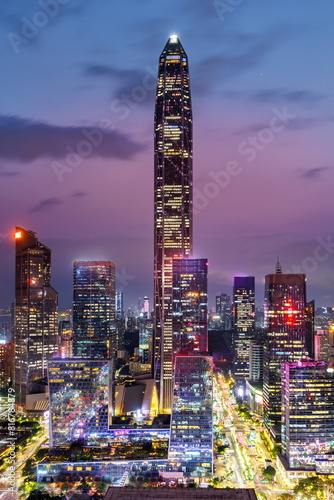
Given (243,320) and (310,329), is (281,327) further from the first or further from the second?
(243,320)

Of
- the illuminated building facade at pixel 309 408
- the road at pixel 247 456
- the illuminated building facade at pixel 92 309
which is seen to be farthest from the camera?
the illuminated building facade at pixel 92 309

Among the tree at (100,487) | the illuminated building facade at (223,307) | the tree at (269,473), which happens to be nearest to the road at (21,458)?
the tree at (100,487)

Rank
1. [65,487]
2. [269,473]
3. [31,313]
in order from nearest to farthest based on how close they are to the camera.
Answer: [65,487]
[269,473]
[31,313]

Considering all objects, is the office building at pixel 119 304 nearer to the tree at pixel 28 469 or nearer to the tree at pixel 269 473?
the tree at pixel 28 469

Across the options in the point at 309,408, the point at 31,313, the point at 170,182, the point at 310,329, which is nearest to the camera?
the point at 309,408

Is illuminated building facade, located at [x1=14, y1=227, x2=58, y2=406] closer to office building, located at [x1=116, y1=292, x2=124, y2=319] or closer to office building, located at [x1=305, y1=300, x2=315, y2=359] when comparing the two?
office building, located at [x1=305, y1=300, x2=315, y2=359]

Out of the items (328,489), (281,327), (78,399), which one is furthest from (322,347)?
(78,399)
